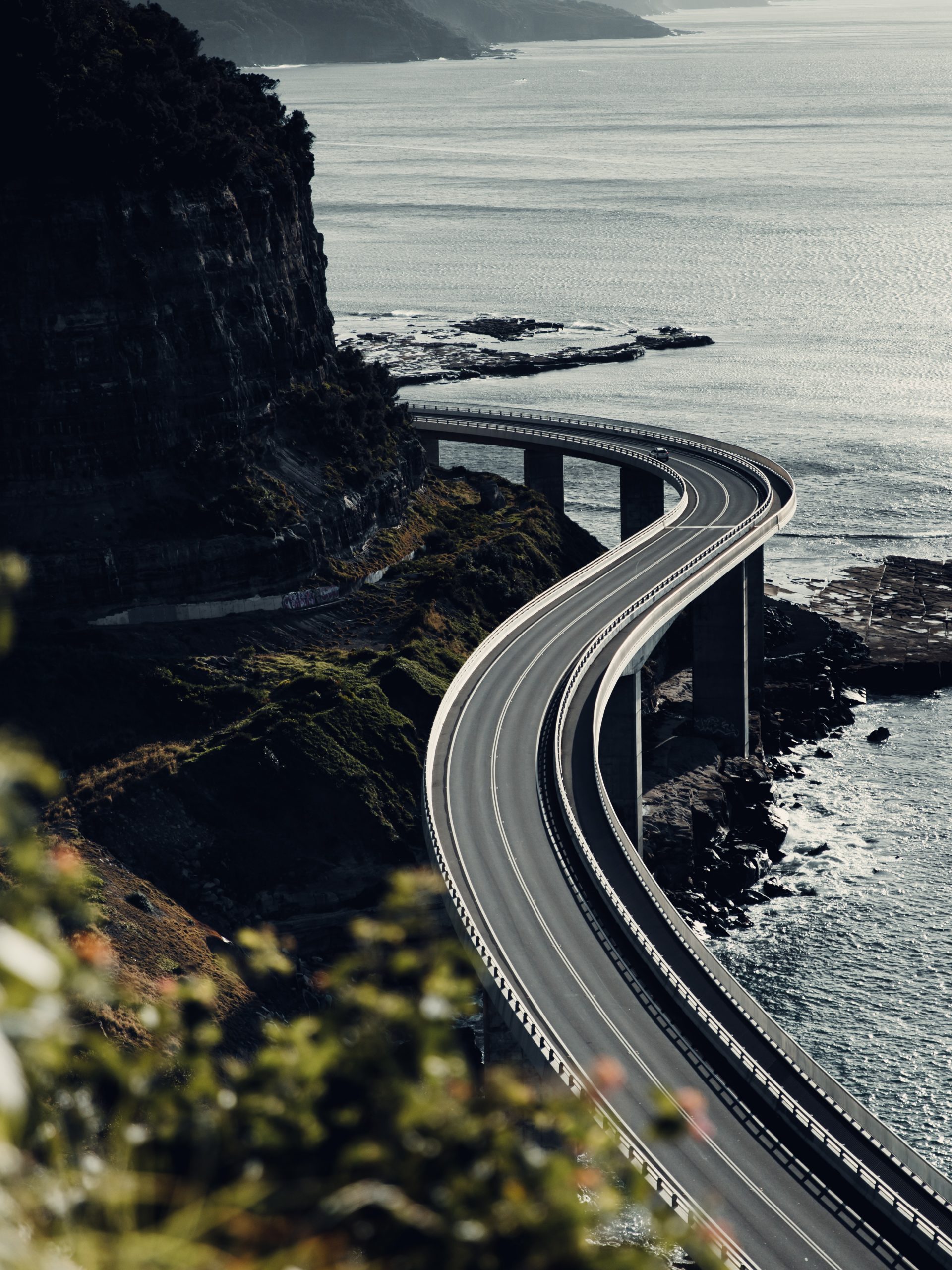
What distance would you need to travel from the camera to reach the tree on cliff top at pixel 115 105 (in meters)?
85.7

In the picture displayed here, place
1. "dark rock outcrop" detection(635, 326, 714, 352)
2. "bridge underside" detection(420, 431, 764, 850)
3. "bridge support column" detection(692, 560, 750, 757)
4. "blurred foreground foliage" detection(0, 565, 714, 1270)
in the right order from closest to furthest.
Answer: "blurred foreground foliage" detection(0, 565, 714, 1270) → "bridge underside" detection(420, 431, 764, 850) → "bridge support column" detection(692, 560, 750, 757) → "dark rock outcrop" detection(635, 326, 714, 352)

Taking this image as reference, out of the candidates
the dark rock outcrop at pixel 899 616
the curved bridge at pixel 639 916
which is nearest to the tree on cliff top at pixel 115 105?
the curved bridge at pixel 639 916

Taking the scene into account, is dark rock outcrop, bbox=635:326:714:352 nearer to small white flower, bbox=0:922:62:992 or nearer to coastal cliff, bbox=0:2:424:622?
coastal cliff, bbox=0:2:424:622

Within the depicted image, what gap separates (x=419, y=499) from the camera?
371ft

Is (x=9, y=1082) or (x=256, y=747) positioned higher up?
(x=9, y=1082)

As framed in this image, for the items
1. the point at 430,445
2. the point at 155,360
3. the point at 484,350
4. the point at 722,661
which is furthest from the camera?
the point at 484,350

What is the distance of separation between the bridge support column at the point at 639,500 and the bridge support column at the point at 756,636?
620 inches

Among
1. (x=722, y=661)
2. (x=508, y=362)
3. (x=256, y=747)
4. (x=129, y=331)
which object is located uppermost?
(x=129, y=331)

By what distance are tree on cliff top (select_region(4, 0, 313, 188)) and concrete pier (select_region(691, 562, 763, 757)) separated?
1575 inches

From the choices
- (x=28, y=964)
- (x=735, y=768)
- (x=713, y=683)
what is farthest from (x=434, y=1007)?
(x=713, y=683)

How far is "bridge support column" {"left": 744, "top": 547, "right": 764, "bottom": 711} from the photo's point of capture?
108 metres

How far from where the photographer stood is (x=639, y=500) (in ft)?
401

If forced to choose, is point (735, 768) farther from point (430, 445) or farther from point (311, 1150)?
point (311, 1150)

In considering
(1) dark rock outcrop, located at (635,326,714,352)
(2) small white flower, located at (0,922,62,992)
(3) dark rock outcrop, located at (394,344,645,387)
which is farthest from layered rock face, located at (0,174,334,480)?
(1) dark rock outcrop, located at (635,326,714,352)
